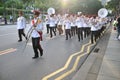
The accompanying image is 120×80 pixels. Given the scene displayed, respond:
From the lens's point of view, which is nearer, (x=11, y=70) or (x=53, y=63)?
(x=11, y=70)

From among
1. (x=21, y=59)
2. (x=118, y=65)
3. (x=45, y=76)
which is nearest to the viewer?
(x=45, y=76)

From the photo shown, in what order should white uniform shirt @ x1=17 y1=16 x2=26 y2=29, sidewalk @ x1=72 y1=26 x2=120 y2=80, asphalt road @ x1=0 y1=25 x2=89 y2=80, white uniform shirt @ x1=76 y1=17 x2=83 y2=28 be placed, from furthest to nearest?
white uniform shirt @ x1=76 y1=17 x2=83 y2=28 < white uniform shirt @ x1=17 y1=16 x2=26 y2=29 < asphalt road @ x1=0 y1=25 x2=89 y2=80 < sidewalk @ x1=72 y1=26 x2=120 y2=80

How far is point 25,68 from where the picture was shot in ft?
26.5

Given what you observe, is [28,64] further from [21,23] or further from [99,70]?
[21,23]

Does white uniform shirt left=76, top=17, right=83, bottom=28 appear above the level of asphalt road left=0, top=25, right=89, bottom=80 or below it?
above

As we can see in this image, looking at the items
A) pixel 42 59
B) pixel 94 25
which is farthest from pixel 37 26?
pixel 94 25

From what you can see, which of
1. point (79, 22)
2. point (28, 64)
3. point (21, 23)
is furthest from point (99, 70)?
point (79, 22)

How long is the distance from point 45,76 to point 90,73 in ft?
4.69

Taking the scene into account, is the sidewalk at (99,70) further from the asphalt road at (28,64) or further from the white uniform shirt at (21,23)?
the white uniform shirt at (21,23)

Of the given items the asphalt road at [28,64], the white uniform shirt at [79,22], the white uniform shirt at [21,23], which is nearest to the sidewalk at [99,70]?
the asphalt road at [28,64]

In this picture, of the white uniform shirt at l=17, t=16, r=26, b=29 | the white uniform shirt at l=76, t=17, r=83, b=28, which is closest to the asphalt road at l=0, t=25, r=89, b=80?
the white uniform shirt at l=17, t=16, r=26, b=29

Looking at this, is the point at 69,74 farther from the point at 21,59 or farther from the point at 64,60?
the point at 21,59

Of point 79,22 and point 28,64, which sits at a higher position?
point 79,22

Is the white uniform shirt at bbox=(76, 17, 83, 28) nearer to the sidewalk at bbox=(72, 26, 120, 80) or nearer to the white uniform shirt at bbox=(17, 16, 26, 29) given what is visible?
the white uniform shirt at bbox=(17, 16, 26, 29)
